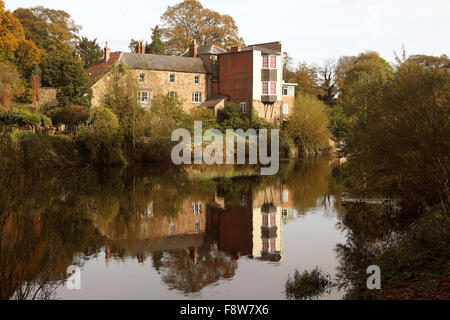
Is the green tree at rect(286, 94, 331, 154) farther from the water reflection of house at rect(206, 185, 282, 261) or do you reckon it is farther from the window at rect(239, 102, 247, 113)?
the water reflection of house at rect(206, 185, 282, 261)

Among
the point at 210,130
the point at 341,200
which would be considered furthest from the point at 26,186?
the point at 210,130

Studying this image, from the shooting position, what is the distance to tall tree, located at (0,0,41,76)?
4475cm

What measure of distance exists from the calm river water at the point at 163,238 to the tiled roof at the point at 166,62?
1130 inches

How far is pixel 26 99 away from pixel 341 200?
36.1 meters

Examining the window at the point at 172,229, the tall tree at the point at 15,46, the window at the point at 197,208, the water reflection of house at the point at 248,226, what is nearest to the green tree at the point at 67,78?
the tall tree at the point at 15,46

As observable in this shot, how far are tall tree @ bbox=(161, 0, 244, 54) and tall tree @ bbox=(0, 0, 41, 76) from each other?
793 inches

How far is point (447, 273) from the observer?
27.2 feet

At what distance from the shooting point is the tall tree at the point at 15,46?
4475cm

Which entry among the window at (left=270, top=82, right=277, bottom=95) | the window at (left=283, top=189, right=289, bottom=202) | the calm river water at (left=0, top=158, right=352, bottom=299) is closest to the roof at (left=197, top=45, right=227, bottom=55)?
the window at (left=270, top=82, right=277, bottom=95)

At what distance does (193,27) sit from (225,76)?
13.4 metres

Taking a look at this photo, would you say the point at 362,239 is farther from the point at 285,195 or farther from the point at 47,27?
the point at 47,27

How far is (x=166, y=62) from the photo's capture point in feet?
183

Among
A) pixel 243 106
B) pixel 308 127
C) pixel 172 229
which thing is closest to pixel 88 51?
pixel 243 106
